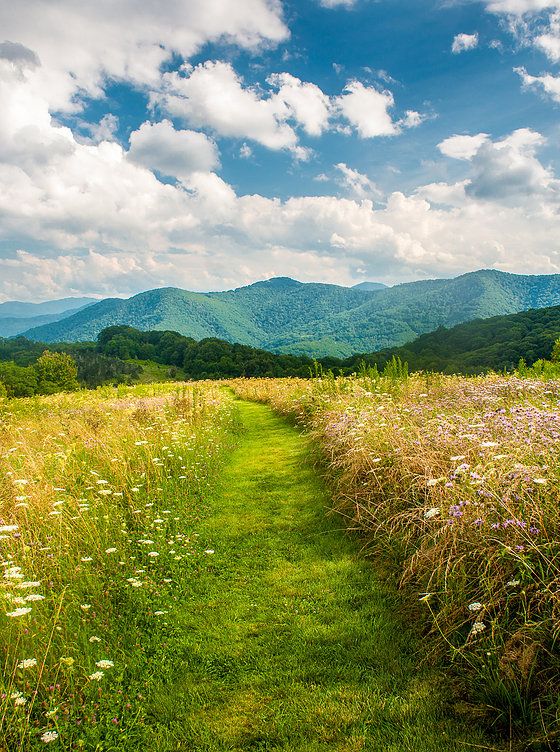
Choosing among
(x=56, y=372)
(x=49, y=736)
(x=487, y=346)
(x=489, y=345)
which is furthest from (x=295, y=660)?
(x=489, y=345)

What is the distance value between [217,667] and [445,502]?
2506 mm

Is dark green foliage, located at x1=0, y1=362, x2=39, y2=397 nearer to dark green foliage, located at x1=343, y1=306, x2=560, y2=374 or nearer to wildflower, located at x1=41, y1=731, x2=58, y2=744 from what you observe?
dark green foliage, located at x1=343, y1=306, x2=560, y2=374

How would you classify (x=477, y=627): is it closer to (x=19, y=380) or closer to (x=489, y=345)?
(x=19, y=380)

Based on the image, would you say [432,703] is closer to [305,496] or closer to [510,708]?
[510,708]

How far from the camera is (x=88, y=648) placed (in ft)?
10.7

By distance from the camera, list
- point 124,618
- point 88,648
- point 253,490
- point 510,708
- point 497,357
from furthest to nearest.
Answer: point 497,357 → point 253,490 → point 124,618 → point 88,648 → point 510,708

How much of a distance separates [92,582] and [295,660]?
2.05 meters

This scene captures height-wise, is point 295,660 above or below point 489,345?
below

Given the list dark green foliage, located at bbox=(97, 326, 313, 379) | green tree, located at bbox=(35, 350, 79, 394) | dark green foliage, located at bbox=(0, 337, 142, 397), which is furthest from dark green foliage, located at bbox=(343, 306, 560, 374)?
green tree, located at bbox=(35, 350, 79, 394)

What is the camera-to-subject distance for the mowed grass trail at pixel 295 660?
2650 mm

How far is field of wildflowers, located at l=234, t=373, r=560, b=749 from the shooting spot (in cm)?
266

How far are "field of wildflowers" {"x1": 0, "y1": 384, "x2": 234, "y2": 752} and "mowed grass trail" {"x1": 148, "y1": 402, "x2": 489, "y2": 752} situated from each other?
261 millimetres

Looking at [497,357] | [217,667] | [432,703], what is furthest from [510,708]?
[497,357]

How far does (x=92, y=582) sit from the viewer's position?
13.1 feet
